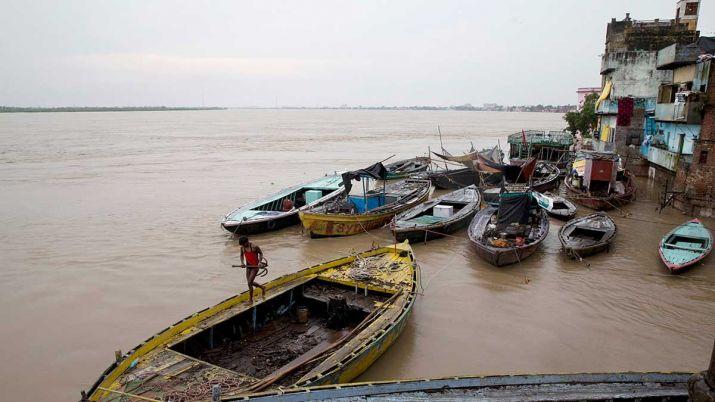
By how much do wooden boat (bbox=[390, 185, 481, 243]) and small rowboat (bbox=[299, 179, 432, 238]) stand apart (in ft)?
2.60

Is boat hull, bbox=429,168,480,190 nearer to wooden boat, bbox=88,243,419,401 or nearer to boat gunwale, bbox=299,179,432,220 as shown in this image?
boat gunwale, bbox=299,179,432,220

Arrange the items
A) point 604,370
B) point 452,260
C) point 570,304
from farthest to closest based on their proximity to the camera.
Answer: point 452,260 < point 570,304 < point 604,370

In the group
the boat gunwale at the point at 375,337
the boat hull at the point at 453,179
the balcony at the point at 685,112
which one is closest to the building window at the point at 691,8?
the balcony at the point at 685,112

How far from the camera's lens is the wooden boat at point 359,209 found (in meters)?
15.9

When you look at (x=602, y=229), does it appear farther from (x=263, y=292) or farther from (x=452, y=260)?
(x=263, y=292)

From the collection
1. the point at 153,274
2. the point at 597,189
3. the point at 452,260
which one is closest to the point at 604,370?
the point at 452,260

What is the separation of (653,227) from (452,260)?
8836mm

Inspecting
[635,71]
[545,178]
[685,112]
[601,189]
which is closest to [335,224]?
[601,189]

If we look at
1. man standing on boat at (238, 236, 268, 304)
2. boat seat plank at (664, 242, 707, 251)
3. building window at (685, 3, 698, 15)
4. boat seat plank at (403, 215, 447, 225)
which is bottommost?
boat seat plank at (664, 242, 707, 251)

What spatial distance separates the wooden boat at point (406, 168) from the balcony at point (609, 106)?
13430 mm

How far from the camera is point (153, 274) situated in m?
13.1

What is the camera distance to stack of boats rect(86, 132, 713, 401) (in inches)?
261

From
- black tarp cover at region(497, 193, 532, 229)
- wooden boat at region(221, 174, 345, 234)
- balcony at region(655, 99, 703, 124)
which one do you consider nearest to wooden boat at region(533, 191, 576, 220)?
black tarp cover at region(497, 193, 532, 229)

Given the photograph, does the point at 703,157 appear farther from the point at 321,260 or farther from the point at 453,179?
→ the point at 321,260
